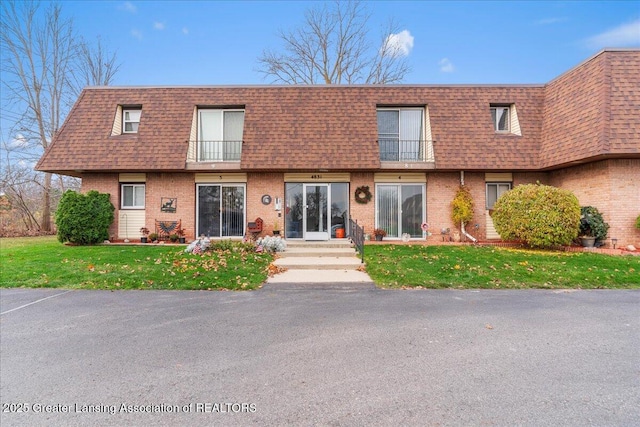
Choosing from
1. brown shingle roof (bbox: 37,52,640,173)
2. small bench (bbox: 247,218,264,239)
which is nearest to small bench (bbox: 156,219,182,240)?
brown shingle roof (bbox: 37,52,640,173)

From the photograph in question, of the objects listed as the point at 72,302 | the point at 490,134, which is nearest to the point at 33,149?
the point at 72,302

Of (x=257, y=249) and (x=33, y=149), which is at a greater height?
(x=33, y=149)

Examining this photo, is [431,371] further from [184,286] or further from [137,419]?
[184,286]

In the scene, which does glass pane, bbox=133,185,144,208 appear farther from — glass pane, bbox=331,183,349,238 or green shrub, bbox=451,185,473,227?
green shrub, bbox=451,185,473,227

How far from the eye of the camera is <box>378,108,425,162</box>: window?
13562 millimetres

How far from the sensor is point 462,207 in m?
12.5

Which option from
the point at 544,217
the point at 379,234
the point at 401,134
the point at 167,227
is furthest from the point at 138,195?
the point at 544,217

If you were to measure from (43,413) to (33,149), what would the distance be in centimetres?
2571

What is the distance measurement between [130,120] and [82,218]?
4.87m

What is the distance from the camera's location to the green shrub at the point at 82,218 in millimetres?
11727

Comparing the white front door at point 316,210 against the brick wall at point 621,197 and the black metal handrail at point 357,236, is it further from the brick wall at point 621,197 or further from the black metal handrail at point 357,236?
the brick wall at point 621,197

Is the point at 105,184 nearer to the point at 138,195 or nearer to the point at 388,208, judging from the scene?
the point at 138,195

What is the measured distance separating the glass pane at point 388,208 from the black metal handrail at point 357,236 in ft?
4.77

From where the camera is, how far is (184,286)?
672cm
